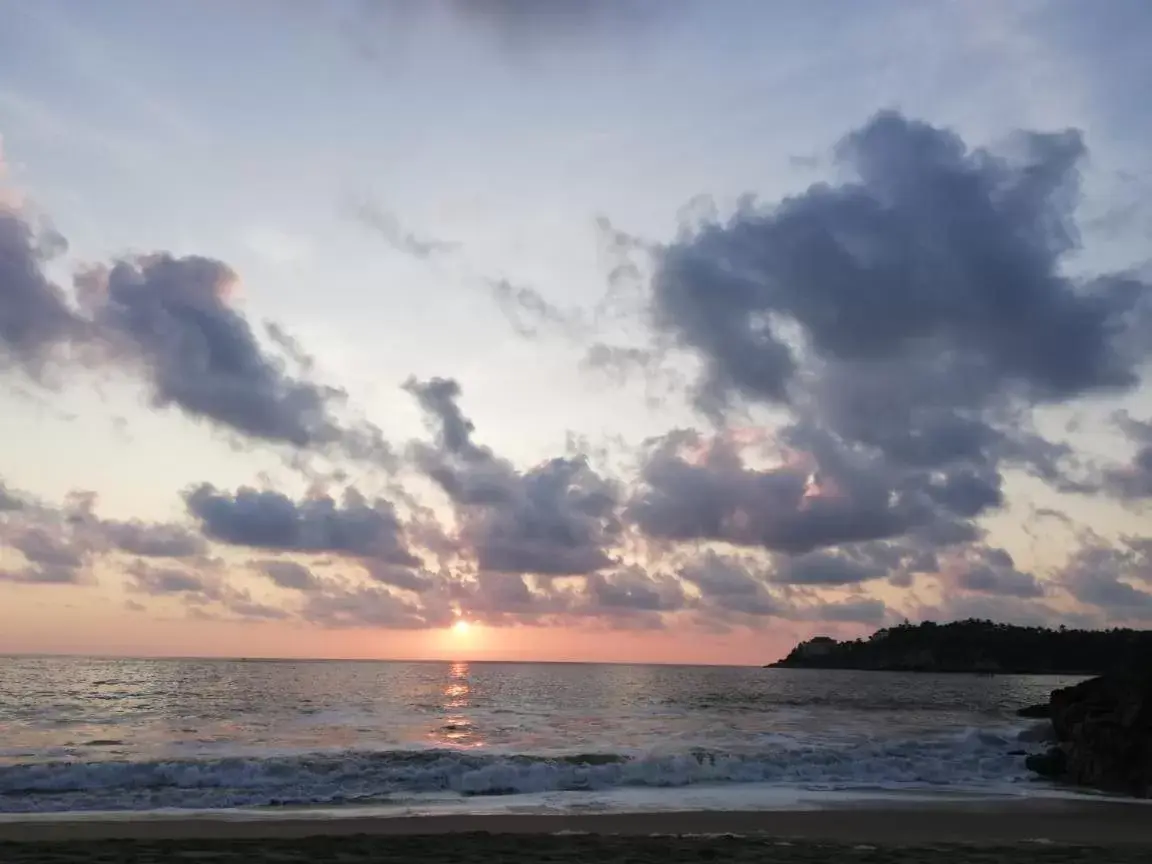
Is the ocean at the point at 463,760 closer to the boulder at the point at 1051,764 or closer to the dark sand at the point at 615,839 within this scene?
the boulder at the point at 1051,764

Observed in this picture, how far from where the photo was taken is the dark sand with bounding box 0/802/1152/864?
598 inches

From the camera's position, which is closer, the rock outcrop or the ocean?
the ocean

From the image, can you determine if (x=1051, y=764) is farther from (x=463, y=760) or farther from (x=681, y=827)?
(x=463, y=760)

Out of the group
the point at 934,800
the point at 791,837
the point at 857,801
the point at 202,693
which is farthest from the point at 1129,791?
the point at 202,693

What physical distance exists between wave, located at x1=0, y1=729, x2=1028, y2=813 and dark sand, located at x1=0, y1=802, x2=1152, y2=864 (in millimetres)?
4394

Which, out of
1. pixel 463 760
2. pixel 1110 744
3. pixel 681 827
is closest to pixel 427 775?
pixel 463 760

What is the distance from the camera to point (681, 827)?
19469mm

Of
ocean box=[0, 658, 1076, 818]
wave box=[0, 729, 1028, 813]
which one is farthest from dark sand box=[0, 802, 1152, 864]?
wave box=[0, 729, 1028, 813]

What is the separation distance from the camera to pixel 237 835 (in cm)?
1755

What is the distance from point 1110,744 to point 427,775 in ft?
73.3

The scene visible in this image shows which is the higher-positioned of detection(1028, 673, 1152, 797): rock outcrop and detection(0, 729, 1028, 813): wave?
detection(1028, 673, 1152, 797): rock outcrop

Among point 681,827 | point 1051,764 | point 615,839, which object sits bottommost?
point 1051,764

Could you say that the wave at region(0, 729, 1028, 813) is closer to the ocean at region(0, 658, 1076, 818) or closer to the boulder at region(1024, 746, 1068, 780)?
the ocean at region(0, 658, 1076, 818)

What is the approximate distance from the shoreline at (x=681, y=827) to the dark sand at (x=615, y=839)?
0.03 m
